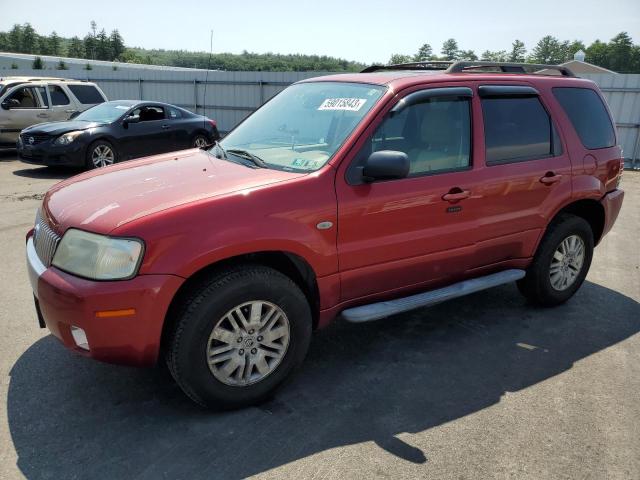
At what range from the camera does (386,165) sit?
3143 mm

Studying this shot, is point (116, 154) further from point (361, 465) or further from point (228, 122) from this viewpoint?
point (361, 465)

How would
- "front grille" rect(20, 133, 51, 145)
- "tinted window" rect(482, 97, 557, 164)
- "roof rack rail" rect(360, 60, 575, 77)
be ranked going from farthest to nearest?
"front grille" rect(20, 133, 51, 145) → "roof rack rail" rect(360, 60, 575, 77) → "tinted window" rect(482, 97, 557, 164)

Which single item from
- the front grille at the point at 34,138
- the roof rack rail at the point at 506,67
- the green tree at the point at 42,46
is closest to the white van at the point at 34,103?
the front grille at the point at 34,138

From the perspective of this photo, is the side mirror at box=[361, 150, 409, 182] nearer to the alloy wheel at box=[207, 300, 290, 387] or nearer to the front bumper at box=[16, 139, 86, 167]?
the alloy wheel at box=[207, 300, 290, 387]

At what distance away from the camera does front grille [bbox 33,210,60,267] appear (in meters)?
2.94

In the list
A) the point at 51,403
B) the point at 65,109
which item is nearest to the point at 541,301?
the point at 51,403

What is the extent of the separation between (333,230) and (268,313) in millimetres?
616

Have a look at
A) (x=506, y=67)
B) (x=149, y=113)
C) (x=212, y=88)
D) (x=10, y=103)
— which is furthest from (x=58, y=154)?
(x=212, y=88)

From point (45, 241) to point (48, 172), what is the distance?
906cm

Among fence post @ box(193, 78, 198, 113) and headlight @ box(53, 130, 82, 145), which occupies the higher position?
fence post @ box(193, 78, 198, 113)

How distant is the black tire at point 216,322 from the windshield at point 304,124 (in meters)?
0.77

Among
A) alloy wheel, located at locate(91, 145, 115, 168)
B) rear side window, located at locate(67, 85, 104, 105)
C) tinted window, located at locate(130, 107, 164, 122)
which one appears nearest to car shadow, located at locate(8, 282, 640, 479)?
alloy wheel, located at locate(91, 145, 115, 168)

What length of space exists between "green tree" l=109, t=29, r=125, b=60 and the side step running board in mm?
125922

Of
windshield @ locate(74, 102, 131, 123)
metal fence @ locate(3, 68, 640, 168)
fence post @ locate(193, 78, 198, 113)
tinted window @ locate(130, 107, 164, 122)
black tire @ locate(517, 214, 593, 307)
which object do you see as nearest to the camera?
black tire @ locate(517, 214, 593, 307)
